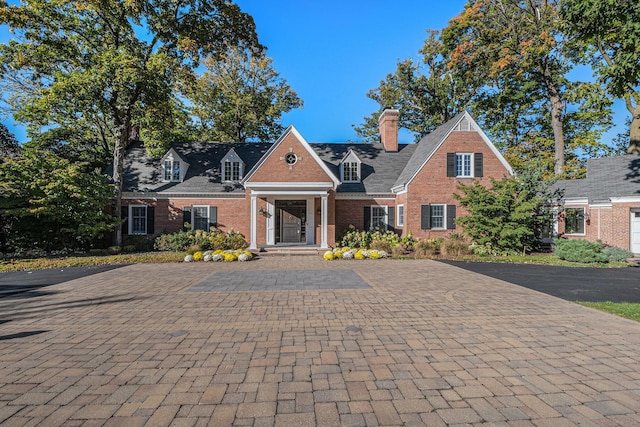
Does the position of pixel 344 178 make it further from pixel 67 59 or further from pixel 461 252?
→ pixel 67 59

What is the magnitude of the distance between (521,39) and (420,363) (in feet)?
101

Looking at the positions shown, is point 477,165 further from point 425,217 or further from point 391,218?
point 391,218

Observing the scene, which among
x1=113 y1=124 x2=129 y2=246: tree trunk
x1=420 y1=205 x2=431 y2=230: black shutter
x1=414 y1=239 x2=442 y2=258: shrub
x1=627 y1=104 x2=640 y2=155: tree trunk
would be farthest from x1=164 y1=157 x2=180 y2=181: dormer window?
x1=627 y1=104 x2=640 y2=155: tree trunk

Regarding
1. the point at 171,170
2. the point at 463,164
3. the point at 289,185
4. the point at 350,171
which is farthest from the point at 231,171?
the point at 463,164

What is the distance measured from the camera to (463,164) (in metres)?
19.2

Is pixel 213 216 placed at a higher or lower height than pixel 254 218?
higher

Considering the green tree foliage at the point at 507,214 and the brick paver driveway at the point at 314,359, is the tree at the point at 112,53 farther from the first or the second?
the green tree foliage at the point at 507,214

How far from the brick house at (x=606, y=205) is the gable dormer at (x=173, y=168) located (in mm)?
23318

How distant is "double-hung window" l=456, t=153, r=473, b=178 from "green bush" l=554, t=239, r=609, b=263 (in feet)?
22.0

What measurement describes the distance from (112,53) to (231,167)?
339 inches

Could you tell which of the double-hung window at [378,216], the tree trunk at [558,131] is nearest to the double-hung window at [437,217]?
the double-hung window at [378,216]

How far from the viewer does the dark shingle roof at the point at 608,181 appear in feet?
59.0

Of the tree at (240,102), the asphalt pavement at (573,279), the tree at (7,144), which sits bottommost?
the asphalt pavement at (573,279)

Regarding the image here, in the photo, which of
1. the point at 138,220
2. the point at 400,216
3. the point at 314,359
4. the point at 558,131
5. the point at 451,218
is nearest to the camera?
the point at 314,359
